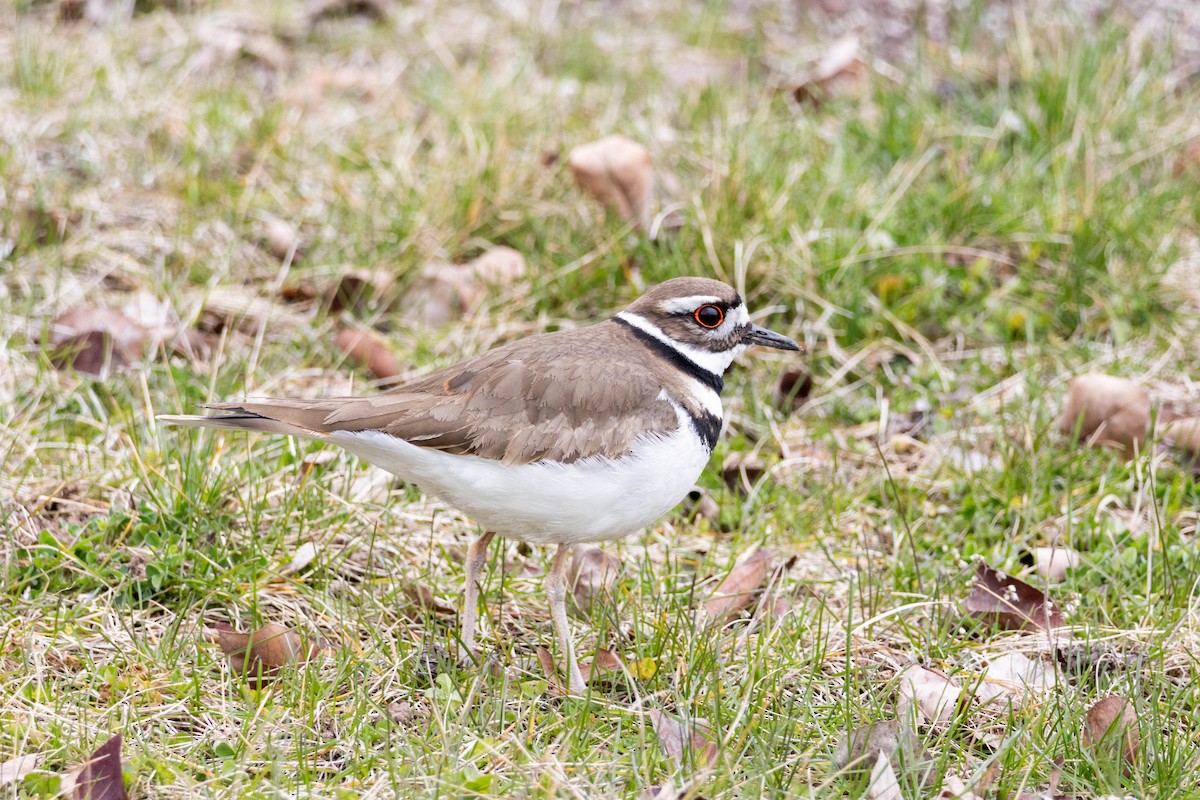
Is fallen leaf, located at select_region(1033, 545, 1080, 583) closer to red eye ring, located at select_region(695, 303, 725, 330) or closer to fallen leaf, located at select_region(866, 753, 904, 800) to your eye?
red eye ring, located at select_region(695, 303, 725, 330)

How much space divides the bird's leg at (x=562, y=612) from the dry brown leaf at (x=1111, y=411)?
81.9 inches

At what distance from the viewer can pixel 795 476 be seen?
5020 mm

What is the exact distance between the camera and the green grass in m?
3.49

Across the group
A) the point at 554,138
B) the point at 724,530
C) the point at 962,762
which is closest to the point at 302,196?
the point at 554,138

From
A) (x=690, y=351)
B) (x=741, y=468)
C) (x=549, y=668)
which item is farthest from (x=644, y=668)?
(x=741, y=468)

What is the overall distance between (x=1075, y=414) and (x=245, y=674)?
313 centimetres

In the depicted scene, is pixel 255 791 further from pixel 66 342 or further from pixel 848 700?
pixel 66 342

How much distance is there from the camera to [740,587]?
14.0 feet

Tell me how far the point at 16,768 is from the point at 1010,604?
2774 mm

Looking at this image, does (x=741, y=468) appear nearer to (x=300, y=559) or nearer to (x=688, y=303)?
(x=688, y=303)

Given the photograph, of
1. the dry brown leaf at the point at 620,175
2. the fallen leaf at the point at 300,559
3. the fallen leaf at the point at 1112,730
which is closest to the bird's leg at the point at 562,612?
the fallen leaf at the point at 300,559

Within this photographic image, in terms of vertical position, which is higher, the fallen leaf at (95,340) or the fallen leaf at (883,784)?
the fallen leaf at (883,784)

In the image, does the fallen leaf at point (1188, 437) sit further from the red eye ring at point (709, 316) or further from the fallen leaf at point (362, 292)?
the fallen leaf at point (362, 292)

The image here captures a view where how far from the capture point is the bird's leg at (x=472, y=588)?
3.92 meters
